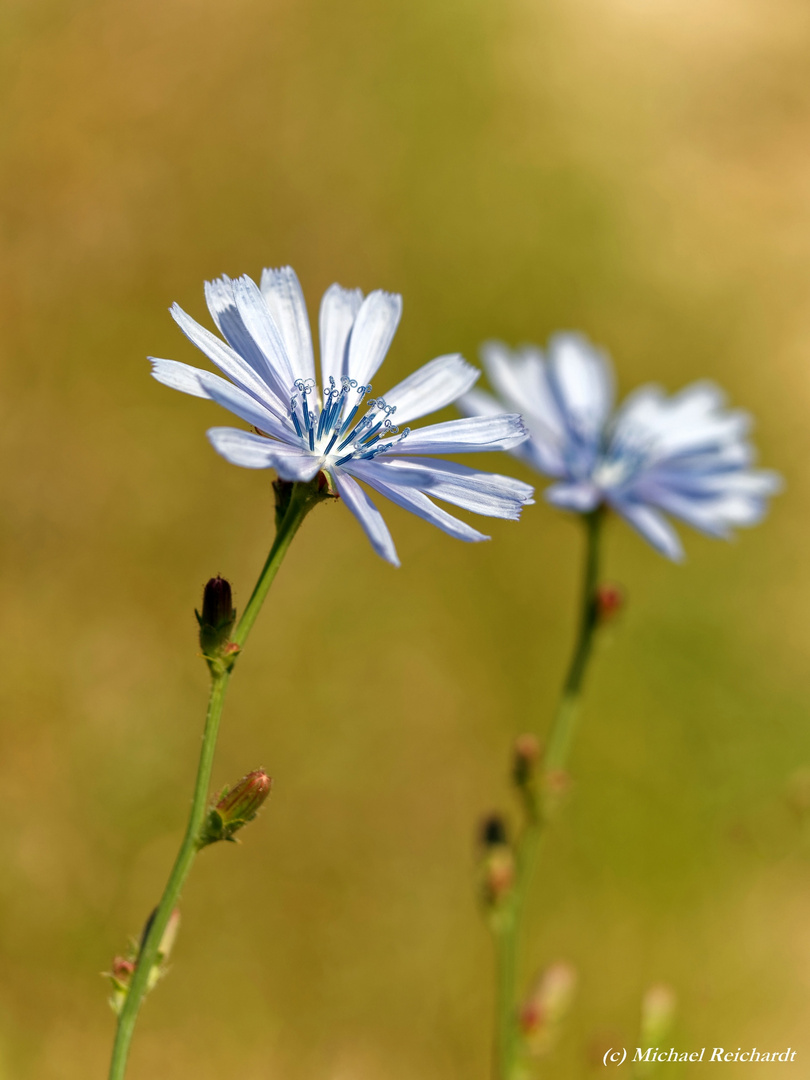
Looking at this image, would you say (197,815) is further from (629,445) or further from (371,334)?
(629,445)

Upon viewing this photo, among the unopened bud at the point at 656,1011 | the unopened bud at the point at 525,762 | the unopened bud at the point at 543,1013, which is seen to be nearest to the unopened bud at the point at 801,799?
the unopened bud at the point at 656,1011

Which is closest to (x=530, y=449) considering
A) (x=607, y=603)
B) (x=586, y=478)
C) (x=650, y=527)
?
(x=586, y=478)

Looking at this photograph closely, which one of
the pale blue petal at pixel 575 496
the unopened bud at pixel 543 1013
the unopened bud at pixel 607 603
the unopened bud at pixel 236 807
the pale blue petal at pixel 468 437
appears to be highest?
the pale blue petal at pixel 575 496

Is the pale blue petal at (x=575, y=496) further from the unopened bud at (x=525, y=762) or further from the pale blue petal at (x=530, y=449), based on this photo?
the unopened bud at (x=525, y=762)

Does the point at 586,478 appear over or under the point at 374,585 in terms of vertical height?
under

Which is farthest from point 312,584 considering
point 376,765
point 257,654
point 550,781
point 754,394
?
point 754,394

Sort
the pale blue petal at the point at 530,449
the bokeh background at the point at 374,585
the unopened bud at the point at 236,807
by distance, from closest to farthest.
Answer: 1. the unopened bud at the point at 236,807
2. the pale blue petal at the point at 530,449
3. the bokeh background at the point at 374,585
